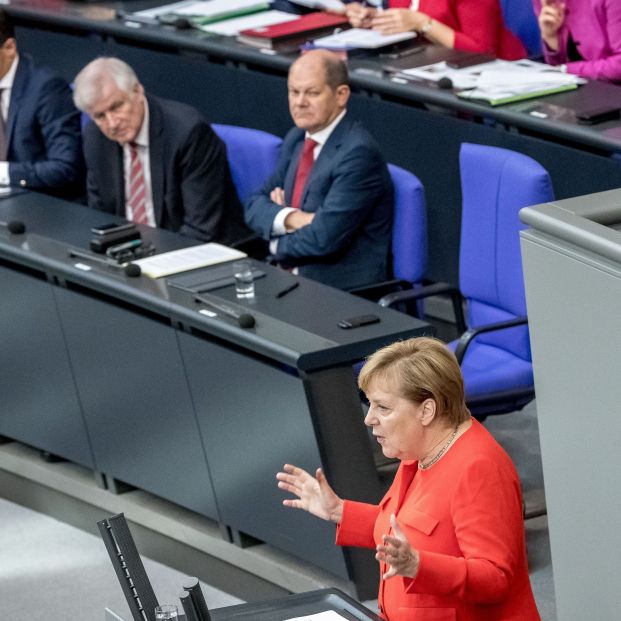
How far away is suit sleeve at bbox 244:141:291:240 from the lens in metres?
5.04

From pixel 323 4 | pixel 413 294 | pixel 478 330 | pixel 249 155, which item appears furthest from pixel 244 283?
pixel 323 4

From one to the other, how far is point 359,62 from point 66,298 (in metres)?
2.00

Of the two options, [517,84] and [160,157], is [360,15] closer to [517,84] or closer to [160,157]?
[517,84]

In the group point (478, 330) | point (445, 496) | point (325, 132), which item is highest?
point (325, 132)

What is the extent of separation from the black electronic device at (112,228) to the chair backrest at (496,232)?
110 cm

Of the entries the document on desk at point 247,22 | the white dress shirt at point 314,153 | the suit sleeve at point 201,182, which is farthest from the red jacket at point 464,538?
the document on desk at point 247,22

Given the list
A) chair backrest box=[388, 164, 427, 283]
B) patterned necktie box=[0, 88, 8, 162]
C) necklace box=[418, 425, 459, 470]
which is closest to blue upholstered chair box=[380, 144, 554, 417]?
chair backrest box=[388, 164, 427, 283]

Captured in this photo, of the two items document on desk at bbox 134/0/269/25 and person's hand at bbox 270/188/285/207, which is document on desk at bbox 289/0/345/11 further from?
person's hand at bbox 270/188/285/207

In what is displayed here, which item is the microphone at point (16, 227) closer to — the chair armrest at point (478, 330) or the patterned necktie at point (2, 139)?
the patterned necktie at point (2, 139)

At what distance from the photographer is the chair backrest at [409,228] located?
4.71m

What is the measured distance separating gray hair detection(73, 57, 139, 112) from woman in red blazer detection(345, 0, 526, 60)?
1.38 metres

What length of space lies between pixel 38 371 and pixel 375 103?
192cm

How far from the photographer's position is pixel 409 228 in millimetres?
4707

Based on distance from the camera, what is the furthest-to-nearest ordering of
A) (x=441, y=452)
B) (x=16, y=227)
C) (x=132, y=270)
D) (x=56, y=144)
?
(x=56, y=144) < (x=16, y=227) < (x=132, y=270) < (x=441, y=452)
